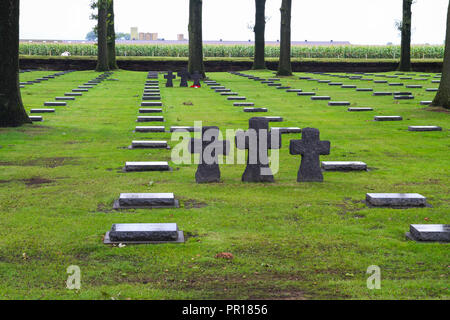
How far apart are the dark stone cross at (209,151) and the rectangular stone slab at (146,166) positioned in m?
1.18

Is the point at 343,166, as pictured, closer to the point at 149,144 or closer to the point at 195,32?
the point at 149,144

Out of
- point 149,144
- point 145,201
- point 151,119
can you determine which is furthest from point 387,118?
point 145,201

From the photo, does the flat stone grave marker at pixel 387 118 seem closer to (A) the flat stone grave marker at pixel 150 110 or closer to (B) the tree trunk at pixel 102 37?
(A) the flat stone grave marker at pixel 150 110

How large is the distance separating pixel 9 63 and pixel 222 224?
32.4 feet

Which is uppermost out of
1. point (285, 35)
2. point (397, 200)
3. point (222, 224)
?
point (285, 35)

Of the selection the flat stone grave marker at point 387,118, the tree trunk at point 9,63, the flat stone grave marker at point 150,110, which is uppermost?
the tree trunk at point 9,63

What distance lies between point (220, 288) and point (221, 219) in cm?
234

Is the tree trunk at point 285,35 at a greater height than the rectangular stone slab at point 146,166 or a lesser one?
greater

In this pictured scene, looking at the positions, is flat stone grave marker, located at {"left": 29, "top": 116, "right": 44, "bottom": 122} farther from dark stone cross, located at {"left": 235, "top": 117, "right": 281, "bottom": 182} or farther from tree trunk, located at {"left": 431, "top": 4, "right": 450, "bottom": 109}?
tree trunk, located at {"left": 431, "top": 4, "right": 450, "bottom": 109}

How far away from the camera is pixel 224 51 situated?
2298 inches

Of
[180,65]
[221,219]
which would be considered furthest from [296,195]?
[180,65]

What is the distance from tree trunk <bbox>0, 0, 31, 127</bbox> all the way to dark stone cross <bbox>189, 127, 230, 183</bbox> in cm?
745

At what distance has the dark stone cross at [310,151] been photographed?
380 inches

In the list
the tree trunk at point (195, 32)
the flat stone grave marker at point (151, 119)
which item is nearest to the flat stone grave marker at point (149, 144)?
the flat stone grave marker at point (151, 119)
